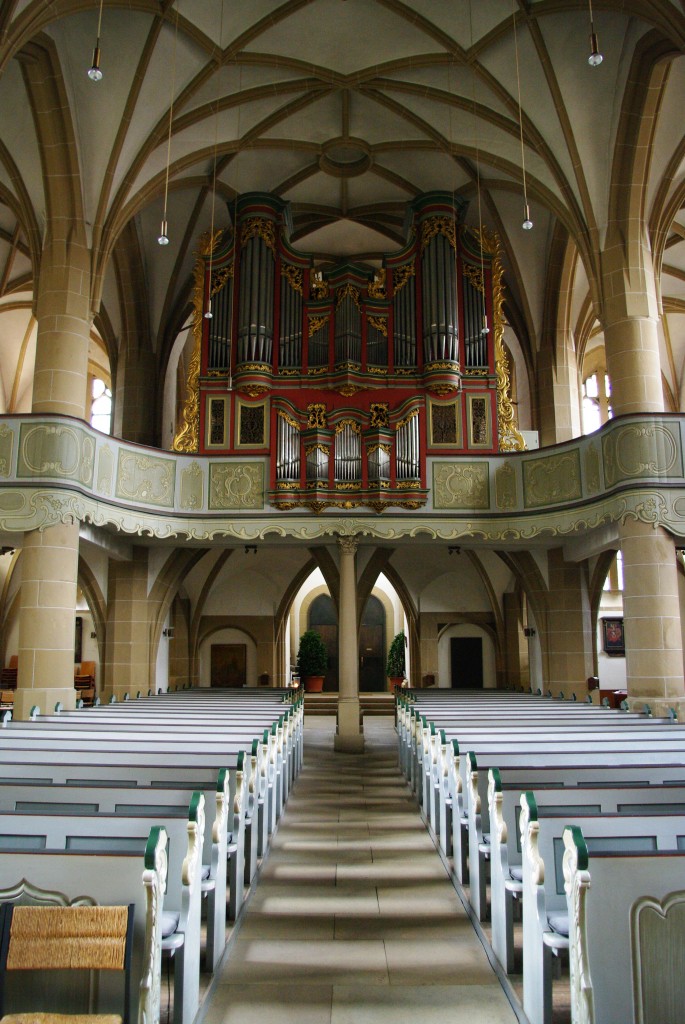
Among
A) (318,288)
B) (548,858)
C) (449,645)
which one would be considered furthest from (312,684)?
(548,858)

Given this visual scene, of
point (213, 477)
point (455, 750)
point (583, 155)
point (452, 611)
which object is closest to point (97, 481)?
point (213, 477)

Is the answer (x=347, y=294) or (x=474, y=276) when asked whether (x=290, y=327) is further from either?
(x=474, y=276)

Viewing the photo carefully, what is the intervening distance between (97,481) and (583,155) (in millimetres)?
9987

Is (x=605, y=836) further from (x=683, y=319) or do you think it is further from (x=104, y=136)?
(x=683, y=319)

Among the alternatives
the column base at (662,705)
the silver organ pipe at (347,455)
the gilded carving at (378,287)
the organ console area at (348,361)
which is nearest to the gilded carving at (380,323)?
the organ console area at (348,361)

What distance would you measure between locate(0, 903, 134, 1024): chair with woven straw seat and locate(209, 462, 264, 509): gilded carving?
40.0 feet

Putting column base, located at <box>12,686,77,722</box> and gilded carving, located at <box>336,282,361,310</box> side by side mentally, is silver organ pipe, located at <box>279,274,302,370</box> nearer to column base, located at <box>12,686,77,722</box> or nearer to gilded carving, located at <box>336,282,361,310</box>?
gilded carving, located at <box>336,282,361,310</box>

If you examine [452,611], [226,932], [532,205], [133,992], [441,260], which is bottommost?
[226,932]

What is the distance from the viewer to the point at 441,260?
16422 mm

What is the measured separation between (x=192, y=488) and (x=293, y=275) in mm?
5088

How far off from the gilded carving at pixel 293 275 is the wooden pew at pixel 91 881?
47.5 ft

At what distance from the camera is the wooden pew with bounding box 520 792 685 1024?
13.2 ft

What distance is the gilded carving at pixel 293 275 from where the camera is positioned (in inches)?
659

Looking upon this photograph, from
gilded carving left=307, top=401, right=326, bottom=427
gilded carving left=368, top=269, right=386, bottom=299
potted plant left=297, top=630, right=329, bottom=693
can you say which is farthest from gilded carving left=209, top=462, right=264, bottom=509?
potted plant left=297, top=630, right=329, bottom=693
